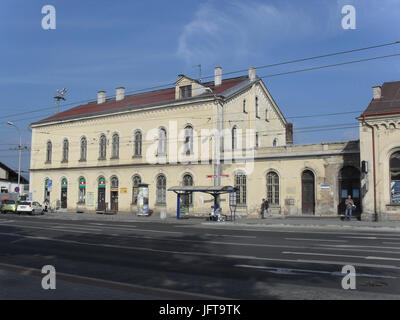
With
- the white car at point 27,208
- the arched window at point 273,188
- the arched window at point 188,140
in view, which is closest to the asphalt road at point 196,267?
the arched window at point 273,188

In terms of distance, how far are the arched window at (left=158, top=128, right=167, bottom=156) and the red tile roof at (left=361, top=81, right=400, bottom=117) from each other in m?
18.1

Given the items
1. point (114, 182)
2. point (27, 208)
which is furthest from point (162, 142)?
point (27, 208)

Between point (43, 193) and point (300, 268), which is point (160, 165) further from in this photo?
point (300, 268)

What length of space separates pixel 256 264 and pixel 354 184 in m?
20.2

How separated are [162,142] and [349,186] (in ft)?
56.9

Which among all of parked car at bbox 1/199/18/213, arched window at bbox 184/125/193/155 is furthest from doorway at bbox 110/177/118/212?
parked car at bbox 1/199/18/213

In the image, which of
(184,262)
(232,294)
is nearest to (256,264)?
(184,262)

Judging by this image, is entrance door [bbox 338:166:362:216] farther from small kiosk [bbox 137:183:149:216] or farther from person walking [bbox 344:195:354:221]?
small kiosk [bbox 137:183:149:216]

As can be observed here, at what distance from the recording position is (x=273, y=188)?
106 feet

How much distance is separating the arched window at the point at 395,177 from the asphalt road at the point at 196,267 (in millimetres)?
11009

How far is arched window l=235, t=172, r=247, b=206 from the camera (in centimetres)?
3353

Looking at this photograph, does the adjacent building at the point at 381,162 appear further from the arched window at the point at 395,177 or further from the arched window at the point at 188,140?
the arched window at the point at 188,140

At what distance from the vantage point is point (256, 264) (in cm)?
1084
